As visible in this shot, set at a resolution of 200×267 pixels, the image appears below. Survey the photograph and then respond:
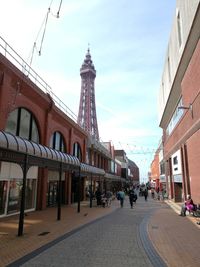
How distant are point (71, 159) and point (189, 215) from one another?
898cm

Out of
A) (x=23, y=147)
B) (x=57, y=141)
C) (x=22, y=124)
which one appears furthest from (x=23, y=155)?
(x=57, y=141)

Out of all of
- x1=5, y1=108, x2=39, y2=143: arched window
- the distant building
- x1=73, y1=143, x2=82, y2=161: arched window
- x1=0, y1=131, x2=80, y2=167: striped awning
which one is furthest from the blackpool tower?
x1=0, y1=131, x2=80, y2=167: striped awning

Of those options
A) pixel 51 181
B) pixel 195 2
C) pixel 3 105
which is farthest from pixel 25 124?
pixel 195 2

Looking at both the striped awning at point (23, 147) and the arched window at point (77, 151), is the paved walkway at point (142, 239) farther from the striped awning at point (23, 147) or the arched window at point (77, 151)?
the arched window at point (77, 151)

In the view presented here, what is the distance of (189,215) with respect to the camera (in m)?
18.7

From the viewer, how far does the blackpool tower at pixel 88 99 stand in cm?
9956

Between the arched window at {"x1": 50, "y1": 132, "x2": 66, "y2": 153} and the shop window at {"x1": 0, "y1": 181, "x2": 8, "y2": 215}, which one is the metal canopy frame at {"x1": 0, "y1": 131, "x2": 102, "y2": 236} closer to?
the shop window at {"x1": 0, "y1": 181, "x2": 8, "y2": 215}

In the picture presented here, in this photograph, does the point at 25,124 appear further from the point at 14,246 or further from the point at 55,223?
the point at 14,246

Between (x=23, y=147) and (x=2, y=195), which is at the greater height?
(x=23, y=147)

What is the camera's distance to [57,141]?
25.2 metres

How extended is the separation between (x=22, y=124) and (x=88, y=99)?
85358mm

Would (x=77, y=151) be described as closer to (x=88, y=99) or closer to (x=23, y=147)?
(x=23, y=147)

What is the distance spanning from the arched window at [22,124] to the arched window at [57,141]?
3.18m

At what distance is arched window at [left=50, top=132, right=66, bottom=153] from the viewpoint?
78.7ft
